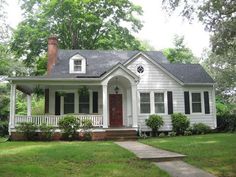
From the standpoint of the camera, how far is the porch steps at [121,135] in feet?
Answer: 59.5

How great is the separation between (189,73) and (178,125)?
4.71 metres

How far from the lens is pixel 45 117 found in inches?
724

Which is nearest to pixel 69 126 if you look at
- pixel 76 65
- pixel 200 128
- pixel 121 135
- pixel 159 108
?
pixel 121 135

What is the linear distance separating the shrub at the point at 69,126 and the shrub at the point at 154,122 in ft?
15.5

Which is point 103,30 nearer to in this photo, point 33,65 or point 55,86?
point 33,65

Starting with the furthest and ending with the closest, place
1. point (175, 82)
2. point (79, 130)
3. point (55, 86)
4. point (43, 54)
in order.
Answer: point (43, 54) < point (175, 82) < point (55, 86) < point (79, 130)

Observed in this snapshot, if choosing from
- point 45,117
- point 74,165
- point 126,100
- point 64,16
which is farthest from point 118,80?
point 64,16

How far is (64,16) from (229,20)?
19347 millimetres

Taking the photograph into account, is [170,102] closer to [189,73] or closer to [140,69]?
[140,69]

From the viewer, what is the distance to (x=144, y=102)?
21266 millimetres

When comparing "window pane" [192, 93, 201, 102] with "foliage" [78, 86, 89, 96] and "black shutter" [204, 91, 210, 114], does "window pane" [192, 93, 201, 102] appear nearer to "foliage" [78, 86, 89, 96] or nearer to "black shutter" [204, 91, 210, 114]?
"black shutter" [204, 91, 210, 114]

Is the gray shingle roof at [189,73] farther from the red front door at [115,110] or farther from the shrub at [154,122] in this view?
the red front door at [115,110]

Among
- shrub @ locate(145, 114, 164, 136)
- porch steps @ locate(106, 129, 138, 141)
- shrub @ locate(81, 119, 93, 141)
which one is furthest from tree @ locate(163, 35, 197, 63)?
shrub @ locate(81, 119, 93, 141)

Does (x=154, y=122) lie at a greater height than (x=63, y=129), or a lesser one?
greater
